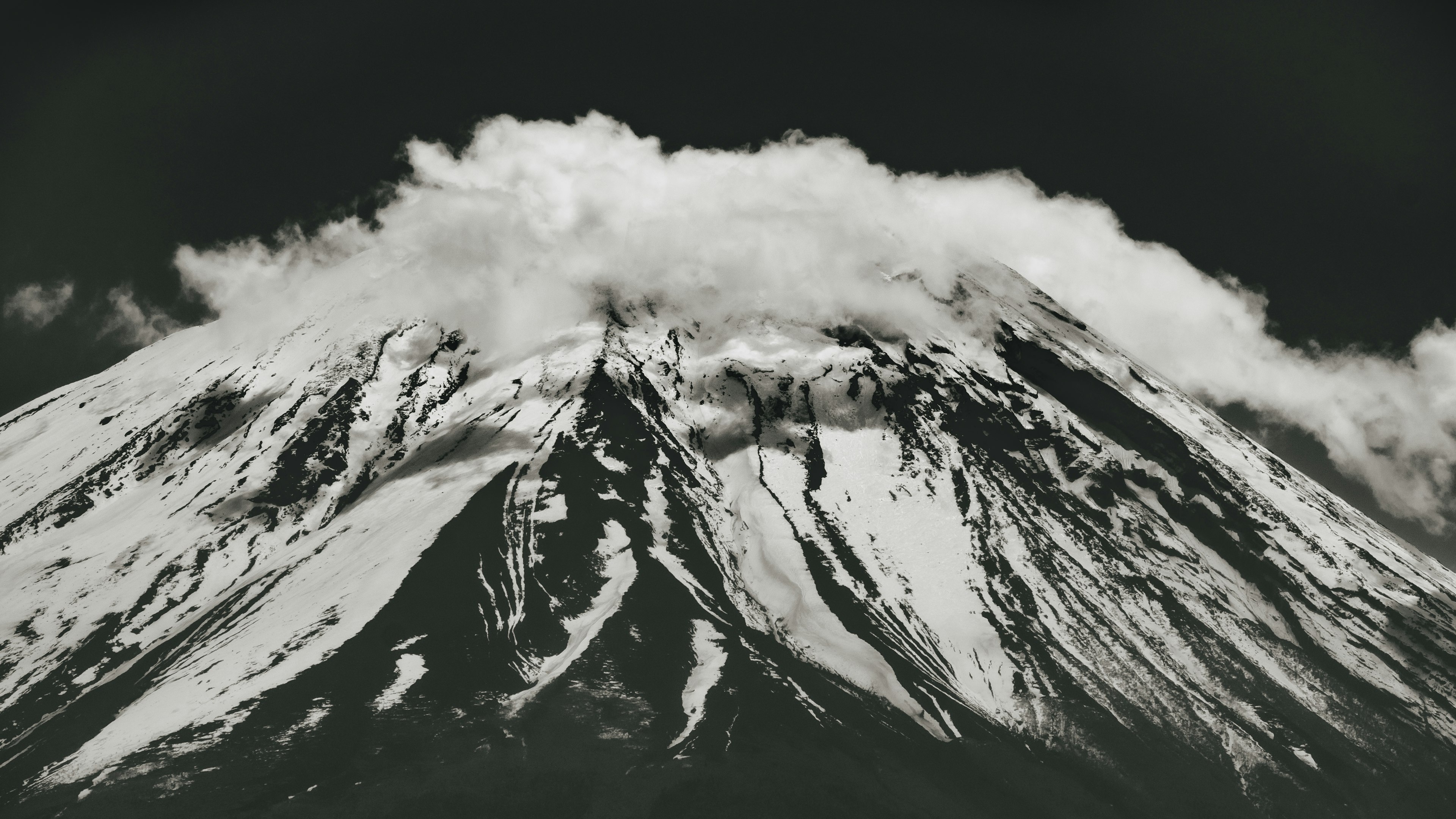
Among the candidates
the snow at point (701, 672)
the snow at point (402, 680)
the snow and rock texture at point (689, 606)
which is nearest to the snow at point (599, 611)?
the snow and rock texture at point (689, 606)

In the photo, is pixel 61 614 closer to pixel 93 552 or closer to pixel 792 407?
pixel 93 552

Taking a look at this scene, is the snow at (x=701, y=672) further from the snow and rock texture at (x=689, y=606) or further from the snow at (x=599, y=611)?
the snow at (x=599, y=611)

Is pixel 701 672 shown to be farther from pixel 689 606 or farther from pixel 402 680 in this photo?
pixel 402 680

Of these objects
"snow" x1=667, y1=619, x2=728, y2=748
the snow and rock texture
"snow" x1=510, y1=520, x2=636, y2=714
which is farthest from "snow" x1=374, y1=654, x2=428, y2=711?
"snow" x1=667, y1=619, x2=728, y2=748

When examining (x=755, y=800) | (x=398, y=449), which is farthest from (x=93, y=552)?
(x=755, y=800)

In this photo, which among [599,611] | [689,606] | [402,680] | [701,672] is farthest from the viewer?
[689,606]

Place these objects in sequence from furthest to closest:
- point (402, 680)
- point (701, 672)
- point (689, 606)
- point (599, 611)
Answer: point (689, 606)
point (599, 611)
point (701, 672)
point (402, 680)

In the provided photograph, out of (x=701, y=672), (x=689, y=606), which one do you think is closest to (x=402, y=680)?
(x=701, y=672)

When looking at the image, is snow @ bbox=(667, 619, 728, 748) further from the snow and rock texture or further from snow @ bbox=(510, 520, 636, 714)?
snow @ bbox=(510, 520, 636, 714)
